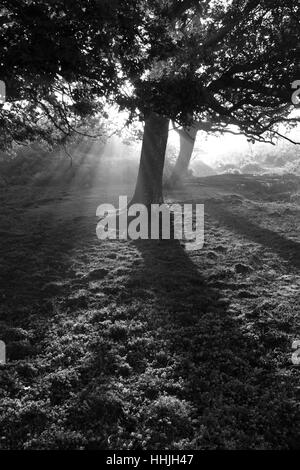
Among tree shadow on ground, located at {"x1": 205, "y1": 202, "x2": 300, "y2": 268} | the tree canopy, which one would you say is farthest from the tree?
tree shadow on ground, located at {"x1": 205, "y1": 202, "x2": 300, "y2": 268}

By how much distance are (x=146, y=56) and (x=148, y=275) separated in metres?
7.25

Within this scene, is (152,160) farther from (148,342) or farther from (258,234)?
(148,342)

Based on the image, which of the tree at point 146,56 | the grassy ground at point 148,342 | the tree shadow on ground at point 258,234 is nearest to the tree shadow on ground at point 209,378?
the grassy ground at point 148,342

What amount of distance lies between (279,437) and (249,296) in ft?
19.0

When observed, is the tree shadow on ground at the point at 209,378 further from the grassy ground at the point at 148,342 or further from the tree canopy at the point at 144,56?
the tree canopy at the point at 144,56

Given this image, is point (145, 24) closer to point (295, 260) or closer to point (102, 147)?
point (295, 260)

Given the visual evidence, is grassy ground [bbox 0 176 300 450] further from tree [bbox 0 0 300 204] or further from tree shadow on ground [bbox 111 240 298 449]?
tree [bbox 0 0 300 204]

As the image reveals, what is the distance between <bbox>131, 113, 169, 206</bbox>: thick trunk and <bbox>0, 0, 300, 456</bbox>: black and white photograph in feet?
0.24

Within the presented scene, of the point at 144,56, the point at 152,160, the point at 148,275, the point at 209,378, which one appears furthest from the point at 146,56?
the point at 209,378

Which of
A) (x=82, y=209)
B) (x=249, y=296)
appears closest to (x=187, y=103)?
(x=249, y=296)

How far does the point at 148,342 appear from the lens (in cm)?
952

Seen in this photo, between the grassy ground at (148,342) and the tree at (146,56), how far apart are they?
5521 mm

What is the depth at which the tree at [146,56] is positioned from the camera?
10.7 metres

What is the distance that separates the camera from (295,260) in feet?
49.8
